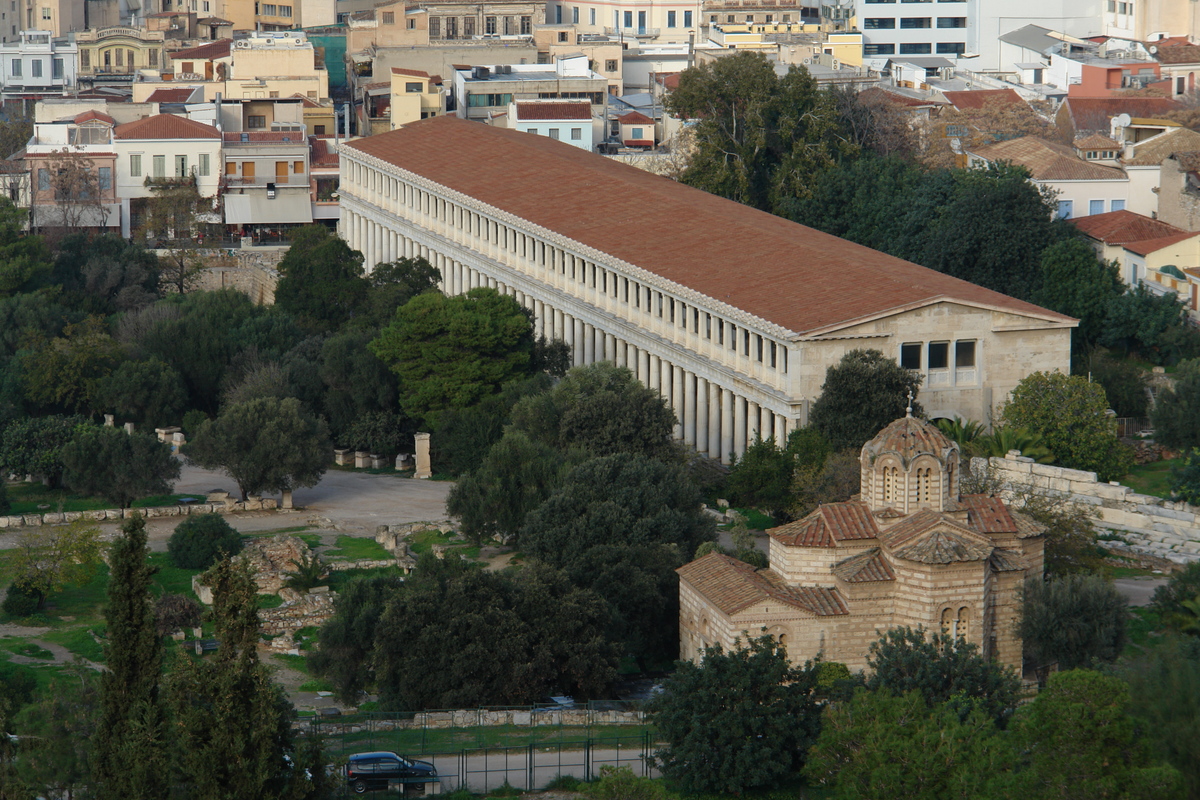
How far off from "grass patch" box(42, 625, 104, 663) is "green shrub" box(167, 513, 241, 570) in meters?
6.06

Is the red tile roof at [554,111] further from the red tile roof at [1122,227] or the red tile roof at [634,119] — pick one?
the red tile roof at [1122,227]

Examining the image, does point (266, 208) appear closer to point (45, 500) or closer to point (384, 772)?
point (45, 500)

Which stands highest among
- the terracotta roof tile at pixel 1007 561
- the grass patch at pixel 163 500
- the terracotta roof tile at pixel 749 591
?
the terracotta roof tile at pixel 1007 561

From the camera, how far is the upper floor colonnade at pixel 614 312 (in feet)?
Answer: 249

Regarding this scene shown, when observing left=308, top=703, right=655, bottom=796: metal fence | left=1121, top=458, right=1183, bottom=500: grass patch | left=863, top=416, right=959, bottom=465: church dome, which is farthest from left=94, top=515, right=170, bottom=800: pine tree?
left=1121, top=458, right=1183, bottom=500: grass patch

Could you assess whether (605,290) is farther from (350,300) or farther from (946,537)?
(946,537)

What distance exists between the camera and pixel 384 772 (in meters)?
46.8

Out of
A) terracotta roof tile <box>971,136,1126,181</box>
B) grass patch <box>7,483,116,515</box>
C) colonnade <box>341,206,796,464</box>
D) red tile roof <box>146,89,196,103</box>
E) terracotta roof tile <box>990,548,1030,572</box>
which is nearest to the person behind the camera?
terracotta roof tile <box>990,548,1030,572</box>

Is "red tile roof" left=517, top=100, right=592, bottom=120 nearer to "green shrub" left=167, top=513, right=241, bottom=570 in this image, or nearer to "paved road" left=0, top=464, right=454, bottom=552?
"paved road" left=0, top=464, right=454, bottom=552

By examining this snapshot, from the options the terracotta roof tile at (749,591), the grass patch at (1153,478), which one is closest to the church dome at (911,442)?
the terracotta roof tile at (749,591)

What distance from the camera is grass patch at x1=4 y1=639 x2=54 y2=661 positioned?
59062mm

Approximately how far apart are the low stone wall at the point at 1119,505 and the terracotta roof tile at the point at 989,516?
9.44m

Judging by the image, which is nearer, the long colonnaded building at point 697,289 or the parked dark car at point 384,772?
the parked dark car at point 384,772

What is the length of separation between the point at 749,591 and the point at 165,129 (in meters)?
83.8
